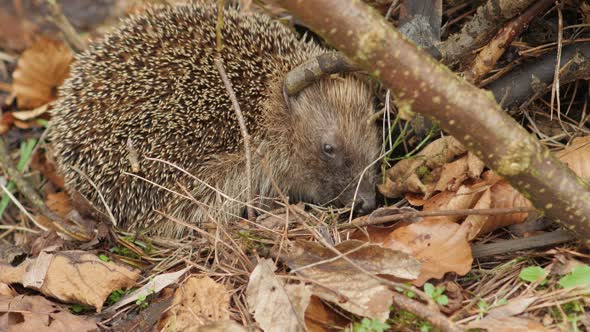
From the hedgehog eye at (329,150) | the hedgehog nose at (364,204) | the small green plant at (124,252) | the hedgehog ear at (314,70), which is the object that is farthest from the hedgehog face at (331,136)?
the small green plant at (124,252)

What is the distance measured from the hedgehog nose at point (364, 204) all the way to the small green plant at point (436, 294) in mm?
1204

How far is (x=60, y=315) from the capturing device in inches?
127

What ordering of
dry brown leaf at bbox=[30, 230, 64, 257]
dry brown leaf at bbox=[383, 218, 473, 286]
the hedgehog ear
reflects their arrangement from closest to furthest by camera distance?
dry brown leaf at bbox=[383, 218, 473, 286], the hedgehog ear, dry brown leaf at bbox=[30, 230, 64, 257]

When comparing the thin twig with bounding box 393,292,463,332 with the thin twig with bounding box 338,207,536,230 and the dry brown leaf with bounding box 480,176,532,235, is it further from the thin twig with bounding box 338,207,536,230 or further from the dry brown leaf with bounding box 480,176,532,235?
the dry brown leaf with bounding box 480,176,532,235

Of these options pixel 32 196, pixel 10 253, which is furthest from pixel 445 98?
pixel 32 196

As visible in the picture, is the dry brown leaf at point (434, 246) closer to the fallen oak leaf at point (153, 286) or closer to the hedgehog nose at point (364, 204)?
the hedgehog nose at point (364, 204)

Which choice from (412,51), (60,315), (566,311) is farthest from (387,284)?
(60,315)

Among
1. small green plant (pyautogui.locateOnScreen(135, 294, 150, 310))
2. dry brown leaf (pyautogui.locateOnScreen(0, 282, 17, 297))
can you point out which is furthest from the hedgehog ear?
dry brown leaf (pyautogui.locateOnScreen(0, 282, 17, 297))

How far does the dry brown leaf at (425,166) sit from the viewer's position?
11.7 ft

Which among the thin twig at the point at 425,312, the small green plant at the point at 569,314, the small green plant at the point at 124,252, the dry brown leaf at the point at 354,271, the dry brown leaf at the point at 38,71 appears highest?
the dry brown leaf at the point at 38,71

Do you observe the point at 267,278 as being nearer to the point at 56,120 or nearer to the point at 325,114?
the point at 325,114

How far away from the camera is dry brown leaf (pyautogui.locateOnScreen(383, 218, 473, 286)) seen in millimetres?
2916

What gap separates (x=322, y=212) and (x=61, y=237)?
1825 mm

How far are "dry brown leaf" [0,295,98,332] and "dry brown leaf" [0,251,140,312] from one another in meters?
0.11
